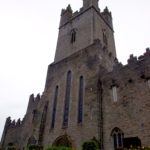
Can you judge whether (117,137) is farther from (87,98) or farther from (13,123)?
(13,123)

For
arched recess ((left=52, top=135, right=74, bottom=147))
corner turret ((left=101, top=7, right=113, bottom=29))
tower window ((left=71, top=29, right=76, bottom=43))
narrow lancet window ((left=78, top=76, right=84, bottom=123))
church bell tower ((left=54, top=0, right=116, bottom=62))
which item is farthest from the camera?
corner turret ((left=101, top=7, right=113, bottom=29))

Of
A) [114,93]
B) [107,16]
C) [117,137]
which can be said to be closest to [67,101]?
[114,93]

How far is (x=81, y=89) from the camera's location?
20.6 meters

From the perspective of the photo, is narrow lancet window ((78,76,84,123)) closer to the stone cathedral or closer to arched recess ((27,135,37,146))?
the stone cathedral

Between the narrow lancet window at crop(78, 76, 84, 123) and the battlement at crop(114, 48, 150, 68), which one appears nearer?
the battlement at crop(114, 48, 150, 68)

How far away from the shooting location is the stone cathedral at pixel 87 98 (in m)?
15.7

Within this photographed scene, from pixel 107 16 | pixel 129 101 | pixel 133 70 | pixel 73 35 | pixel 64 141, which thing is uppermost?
pixel 107 16

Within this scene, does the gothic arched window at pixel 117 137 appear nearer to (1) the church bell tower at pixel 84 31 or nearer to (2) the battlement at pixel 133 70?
(2) the battlement at pixel 133 70

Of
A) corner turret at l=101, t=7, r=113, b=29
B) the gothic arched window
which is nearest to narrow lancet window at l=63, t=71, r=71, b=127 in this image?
the gothic arched window

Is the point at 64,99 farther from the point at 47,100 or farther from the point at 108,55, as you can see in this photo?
the point at 108,55

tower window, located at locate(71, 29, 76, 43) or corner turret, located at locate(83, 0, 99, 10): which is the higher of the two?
corner turret, located at locate(83, 0, 99, 10)

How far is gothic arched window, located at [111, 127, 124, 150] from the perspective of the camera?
601 inches

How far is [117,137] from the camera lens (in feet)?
51.3

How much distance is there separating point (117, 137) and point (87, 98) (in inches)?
192
